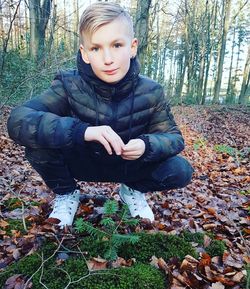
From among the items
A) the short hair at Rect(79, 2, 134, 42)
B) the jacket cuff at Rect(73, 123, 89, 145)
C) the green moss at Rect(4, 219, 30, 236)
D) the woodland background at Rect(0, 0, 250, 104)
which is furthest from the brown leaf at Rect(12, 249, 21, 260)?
the woodland background at Rect(0, 0, 250, 104)

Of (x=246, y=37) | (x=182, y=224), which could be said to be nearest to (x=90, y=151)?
(x=182, y=224)

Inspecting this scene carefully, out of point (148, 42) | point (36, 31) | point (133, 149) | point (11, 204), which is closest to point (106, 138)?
point (133, 149)

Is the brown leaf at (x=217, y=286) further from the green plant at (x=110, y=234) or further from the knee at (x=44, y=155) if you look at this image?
the knee at (x=44, y=155)

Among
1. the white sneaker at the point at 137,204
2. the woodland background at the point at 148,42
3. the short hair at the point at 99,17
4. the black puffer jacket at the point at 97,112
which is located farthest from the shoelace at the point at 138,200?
the woodland background at the point at 148,42

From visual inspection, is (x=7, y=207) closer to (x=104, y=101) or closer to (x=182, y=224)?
(x=104, y=101)

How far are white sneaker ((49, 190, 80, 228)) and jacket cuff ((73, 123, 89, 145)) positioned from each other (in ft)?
2.03

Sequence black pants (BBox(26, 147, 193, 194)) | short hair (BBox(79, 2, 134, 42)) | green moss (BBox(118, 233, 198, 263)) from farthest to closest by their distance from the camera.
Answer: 1. black pants (BBox(26, 147, 193, 194))
2. short hair (BBox(79, 2, 134, 42))
3. green moss (BBox(118, 233, 198, 263))

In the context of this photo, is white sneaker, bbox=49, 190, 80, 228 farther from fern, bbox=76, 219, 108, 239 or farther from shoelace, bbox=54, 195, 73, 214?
fern, bbox=76, 219, 108, 239

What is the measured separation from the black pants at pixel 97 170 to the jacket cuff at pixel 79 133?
241mm

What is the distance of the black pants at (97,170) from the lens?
8.47 ft

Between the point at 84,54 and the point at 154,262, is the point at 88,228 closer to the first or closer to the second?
the point at 154,262

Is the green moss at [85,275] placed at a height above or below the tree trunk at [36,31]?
below

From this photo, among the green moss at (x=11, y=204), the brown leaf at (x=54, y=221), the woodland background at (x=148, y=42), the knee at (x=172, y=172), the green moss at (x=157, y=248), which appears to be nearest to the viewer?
the green moss at (x=157, y=248)

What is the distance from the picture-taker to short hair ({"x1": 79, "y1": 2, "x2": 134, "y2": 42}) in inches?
89.0
